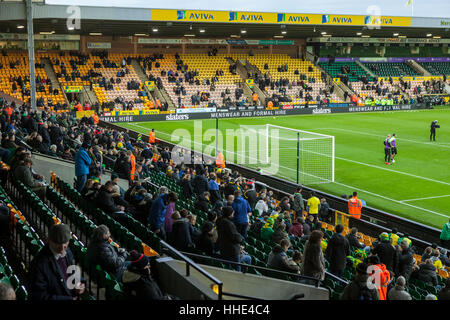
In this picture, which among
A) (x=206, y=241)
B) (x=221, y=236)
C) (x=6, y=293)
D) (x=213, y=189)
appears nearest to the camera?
(x=6, y=293)

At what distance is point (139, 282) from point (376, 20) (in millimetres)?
50864

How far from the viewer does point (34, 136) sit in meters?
16.4

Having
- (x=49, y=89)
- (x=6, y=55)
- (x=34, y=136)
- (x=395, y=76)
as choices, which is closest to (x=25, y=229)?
(x=34, y=136)

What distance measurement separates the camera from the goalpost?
78.1 feet

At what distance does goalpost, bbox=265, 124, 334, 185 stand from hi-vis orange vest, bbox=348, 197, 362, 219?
5663 mm

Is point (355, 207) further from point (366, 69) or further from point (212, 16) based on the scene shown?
point (366, 69)

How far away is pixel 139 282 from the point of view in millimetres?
5629

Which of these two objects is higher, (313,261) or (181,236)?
(181,236)

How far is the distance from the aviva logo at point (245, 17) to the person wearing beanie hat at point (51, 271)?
141 ft

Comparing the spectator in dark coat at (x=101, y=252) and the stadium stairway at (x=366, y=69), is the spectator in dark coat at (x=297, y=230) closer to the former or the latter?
the spectator in dark coat at (x=101, y=252)

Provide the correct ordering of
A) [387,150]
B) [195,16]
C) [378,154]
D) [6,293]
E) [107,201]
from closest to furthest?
[6,293]
[107,201]
[387,150]
[378,154]
[195,16]

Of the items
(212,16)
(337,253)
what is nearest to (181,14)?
(212,16)

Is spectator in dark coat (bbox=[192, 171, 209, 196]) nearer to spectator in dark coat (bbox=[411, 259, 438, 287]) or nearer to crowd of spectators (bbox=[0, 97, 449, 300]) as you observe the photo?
crowd of spectators (bbox=[0, 97, 449, 300])
